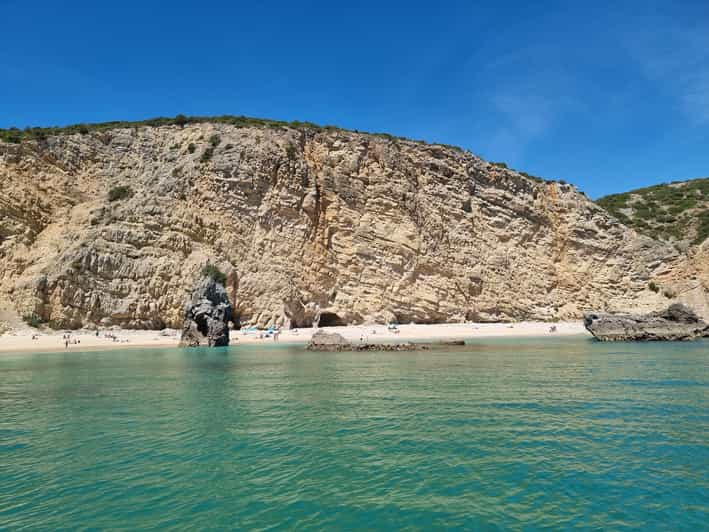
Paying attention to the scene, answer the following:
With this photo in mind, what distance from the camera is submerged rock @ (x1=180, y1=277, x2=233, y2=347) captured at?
3103cm

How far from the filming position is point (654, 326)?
104ft

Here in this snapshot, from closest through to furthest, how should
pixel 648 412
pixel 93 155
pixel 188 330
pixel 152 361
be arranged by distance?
pixel 648 412 < pixel 152 361 < pixel 188 330 < pixel 93 155

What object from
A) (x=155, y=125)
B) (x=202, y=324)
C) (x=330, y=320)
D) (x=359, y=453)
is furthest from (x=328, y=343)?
(x=155, y=125)

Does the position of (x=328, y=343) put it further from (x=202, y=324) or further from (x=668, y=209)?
(x=668, y=209)

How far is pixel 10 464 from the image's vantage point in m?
6.88

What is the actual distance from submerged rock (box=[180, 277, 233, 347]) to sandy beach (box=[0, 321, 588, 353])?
1.76 m

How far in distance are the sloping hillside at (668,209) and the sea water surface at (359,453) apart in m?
53.1


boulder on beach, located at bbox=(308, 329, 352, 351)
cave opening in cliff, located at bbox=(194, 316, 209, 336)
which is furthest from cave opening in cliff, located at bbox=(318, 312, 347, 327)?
boulder on beach, located at bbox=(308, 329, 352, 351)

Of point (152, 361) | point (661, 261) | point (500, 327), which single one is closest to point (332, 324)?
point (500, 327)

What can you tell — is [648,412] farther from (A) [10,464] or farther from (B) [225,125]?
(B) [225,125]

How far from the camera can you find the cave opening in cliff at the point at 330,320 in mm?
43750

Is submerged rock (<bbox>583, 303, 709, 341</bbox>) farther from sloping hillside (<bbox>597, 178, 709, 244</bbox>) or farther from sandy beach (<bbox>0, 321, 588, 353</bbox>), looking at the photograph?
sloping hillside (<bbox>597, 178, 709, 244</bbox>)

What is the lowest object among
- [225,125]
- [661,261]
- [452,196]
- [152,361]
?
[152,361]

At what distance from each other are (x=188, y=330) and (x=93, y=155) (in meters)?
22.1
